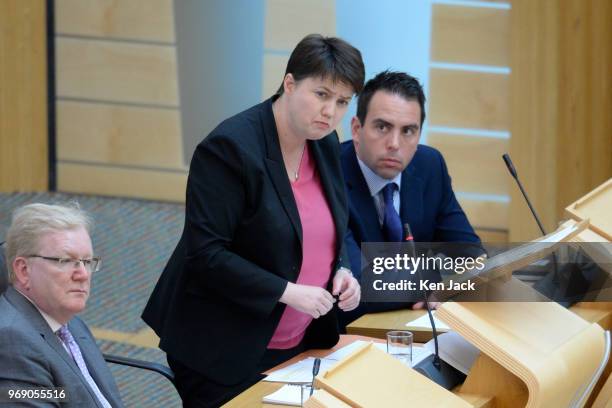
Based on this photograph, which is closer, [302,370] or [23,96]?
[302,370]

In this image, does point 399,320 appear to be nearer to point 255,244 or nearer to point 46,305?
point 255,244

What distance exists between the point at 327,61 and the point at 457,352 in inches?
33.2

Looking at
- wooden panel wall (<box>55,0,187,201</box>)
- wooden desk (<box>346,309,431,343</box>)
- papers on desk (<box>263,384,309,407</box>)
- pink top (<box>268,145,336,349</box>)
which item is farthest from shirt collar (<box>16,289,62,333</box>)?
wooden panel wall (<box>55,0,187,201</box>)

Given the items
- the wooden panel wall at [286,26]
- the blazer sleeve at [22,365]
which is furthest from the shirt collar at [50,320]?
the wooden panel wall at [286,26]

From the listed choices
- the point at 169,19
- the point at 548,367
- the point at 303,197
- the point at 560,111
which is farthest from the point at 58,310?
the point at 169,19

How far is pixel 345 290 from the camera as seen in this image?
2859 millimetres

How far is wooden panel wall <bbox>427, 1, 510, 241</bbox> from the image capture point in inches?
227

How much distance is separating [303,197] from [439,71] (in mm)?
3162

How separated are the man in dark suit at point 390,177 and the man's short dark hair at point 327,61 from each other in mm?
693

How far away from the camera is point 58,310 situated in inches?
95.5

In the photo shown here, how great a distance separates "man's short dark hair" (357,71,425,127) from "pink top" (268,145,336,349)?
2.11 feet

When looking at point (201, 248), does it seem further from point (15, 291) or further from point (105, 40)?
point (105, 40)

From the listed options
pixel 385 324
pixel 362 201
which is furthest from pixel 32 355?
pixel 362 201

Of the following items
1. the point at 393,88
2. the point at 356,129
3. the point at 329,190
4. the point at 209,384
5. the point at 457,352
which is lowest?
the point at 209,384
